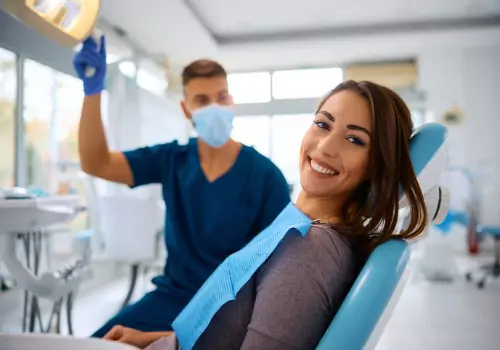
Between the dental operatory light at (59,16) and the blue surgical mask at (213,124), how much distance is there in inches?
17.3

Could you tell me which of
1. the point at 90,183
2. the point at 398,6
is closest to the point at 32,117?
the point at 90,183

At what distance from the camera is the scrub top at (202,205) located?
45.6 inches

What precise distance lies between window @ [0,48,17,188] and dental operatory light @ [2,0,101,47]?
6.28ft

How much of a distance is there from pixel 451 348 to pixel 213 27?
4.03m

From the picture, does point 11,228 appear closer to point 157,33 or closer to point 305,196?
point 305,196

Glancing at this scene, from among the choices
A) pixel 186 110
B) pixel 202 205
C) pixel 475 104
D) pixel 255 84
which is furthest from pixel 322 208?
pixel 255 84

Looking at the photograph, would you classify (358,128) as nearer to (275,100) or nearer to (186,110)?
(186,110)

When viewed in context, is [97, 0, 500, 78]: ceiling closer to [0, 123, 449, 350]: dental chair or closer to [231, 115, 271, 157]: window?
[231, 115, 271, 157]: window

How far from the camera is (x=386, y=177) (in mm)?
681

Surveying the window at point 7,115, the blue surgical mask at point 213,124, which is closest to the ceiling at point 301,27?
the window at point 7,115

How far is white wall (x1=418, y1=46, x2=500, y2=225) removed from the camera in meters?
5.37

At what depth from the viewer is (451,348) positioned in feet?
7.19

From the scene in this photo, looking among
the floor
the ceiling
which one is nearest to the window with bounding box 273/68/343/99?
the ceiling

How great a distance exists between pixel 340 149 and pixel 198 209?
580 millimetres
